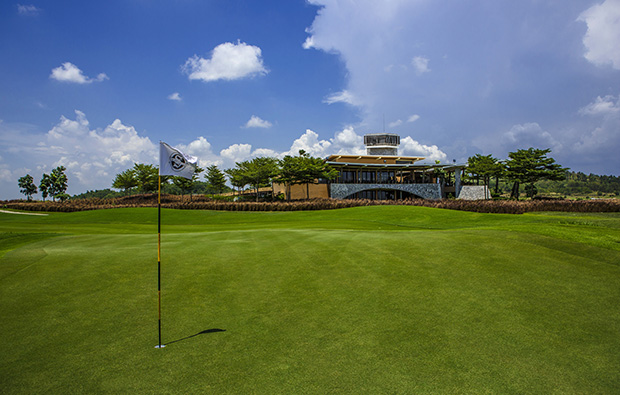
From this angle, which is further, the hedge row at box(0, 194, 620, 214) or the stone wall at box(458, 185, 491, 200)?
the stone wall at box(458, 185, 491, 200)

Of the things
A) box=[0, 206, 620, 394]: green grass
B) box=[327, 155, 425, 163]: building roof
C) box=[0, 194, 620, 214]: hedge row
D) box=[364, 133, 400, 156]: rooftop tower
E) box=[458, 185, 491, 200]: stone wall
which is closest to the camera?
box=[0, 206, 620, 394]: green grass

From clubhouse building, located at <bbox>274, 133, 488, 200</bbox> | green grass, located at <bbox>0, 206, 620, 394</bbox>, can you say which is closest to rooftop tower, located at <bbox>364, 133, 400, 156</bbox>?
clubhouse building, located at <bbox>274, 133, 488, 200</bbox>

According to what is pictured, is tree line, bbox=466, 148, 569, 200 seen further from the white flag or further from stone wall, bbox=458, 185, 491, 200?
the white flag

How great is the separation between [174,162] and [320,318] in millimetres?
4592

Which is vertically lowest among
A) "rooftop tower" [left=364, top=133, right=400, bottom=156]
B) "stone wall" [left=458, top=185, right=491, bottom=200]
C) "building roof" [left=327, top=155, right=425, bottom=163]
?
"stone wall" [left=458, top=185, right=491, bottom=200]

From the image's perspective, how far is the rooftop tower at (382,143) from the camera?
9231cm

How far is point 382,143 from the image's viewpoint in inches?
3679

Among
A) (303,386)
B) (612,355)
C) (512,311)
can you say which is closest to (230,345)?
(303,386)

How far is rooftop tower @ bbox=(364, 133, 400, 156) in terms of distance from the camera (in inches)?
3634

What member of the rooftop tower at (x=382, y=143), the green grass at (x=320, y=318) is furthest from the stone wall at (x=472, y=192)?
the green grass at (x=320, y=318)

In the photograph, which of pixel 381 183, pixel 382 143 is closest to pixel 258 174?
pixel 381 183

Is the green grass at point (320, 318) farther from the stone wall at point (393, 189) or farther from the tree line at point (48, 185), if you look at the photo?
the tree line at point (48, 185)

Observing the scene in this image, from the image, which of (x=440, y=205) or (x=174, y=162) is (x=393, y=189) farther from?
(x=174, y=162)

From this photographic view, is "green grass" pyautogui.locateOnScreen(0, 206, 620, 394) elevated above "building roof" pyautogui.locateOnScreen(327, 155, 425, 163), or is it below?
below
